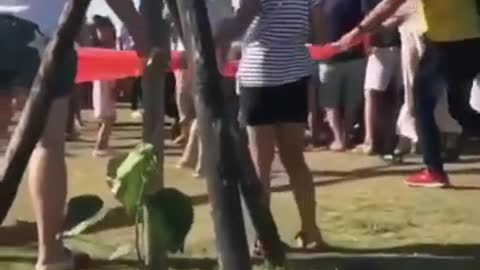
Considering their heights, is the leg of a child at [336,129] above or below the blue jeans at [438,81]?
below

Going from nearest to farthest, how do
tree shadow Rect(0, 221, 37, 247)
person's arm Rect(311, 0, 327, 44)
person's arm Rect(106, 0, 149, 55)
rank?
1. person's arm Rect(106, 0, 149, 55)
2. tree shadow Rect(0, 221, 37, 247)
3. person's arm Rect(311, 0, 327, 44)

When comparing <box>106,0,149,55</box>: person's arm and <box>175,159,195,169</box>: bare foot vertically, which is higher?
<box>106,0,149,55</box>: person's arm

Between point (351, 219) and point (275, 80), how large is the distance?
59.4 inches

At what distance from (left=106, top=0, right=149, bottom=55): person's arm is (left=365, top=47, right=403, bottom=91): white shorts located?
7000 millimetres

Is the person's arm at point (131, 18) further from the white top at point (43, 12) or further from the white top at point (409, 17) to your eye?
the white top at point (409, 17)

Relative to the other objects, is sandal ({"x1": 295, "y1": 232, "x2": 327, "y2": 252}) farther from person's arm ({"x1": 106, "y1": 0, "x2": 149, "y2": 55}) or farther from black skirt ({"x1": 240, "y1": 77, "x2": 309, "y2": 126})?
person's arm ({"x1": 106, "y1": 0, "x2": 149, "y2": 55})

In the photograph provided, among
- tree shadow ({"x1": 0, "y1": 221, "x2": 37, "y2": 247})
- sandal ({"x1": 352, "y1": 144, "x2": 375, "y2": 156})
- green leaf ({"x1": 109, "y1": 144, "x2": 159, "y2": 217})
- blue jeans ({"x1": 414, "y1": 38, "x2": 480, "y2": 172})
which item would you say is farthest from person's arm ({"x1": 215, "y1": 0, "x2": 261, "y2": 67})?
sandal ({"x1": 352, "y1": 144, "x2": 375, "y2": 156})

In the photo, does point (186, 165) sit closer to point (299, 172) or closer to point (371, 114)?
point (371, 114)

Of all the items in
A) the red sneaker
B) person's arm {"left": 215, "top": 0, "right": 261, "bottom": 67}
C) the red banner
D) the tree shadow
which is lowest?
the red sneaker

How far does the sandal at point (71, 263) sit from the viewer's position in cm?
658

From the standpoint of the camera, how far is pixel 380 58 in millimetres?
11953

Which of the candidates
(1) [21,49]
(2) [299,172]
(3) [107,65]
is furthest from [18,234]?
(1) [21,49]

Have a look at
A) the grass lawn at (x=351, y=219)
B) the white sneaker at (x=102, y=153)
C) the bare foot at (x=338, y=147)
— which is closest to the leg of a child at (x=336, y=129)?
the bare foot at (x=338, y=147)

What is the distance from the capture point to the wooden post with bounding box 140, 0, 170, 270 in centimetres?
492
